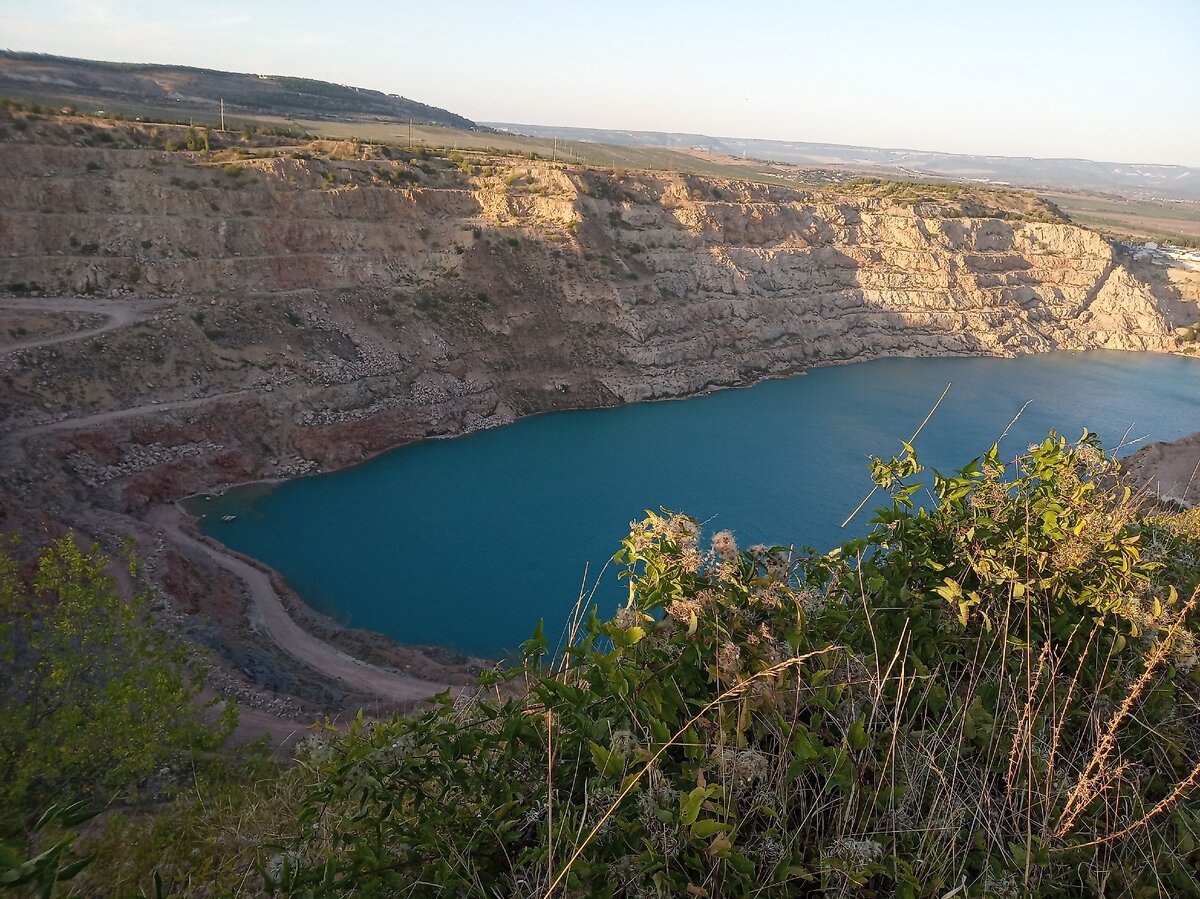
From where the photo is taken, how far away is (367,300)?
3697cm

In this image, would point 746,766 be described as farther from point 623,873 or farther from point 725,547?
point 725,547

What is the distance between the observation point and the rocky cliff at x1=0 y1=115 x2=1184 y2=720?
27.3 meters

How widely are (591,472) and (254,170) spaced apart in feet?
80.0

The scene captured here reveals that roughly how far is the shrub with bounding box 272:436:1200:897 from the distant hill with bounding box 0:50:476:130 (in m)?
87.8

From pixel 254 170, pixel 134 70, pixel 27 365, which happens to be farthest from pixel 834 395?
pixel 134 70

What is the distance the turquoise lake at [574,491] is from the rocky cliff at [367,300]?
2466 millimetres

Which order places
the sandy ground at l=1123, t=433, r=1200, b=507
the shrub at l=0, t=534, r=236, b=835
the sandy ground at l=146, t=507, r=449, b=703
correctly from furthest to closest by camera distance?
the sandy ground at l=1123, t=433, r=1200, b=507, the sandy ground at l=146, t=507, r=449, b=703, the shrub at l=0, t=534, r=236, b=835

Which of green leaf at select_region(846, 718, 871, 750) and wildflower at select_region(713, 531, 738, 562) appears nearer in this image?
green leaf at select_region(846, 718, 871, 750)

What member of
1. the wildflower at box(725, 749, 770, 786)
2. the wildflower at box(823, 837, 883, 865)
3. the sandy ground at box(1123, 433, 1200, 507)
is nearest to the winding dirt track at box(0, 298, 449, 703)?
the wildflower at box(725, 749, 770, 786)

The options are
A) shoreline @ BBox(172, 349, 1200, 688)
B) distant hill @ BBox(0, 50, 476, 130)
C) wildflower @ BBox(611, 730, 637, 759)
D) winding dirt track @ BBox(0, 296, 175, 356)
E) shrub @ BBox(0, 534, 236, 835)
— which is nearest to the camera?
wildflower @ BBox(611, 730, 637, 759)

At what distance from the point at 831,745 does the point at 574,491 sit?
2753 centimetres

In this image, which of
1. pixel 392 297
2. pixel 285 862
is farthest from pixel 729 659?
pixel 392 297

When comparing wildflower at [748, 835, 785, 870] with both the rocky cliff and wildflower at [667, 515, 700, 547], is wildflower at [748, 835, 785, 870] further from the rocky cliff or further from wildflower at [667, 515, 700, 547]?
the rocky cliff

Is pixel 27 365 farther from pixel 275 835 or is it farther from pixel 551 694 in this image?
pixel 551 694
